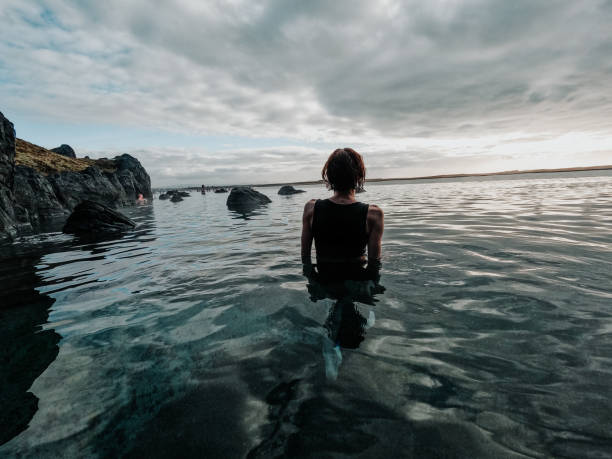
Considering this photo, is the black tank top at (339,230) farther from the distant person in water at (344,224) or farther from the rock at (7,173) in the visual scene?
the rock at (7,173)

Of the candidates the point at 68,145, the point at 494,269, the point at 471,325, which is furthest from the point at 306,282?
the point at 68,145

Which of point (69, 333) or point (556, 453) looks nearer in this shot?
point (556, 453)

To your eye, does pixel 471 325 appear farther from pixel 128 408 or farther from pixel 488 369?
pixel 128 408

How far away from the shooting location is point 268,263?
20.9 ft

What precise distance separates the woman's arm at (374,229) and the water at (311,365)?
0.53 m

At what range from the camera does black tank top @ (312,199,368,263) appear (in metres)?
4.15

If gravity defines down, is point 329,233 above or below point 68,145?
below

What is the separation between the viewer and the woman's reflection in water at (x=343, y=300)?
282 centimetres

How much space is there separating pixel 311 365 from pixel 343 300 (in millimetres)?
1451

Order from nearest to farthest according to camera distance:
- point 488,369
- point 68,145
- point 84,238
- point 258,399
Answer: point 258,399, point 488,369, point 84,238, point 68,145

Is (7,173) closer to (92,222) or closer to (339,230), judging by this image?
(92,222)

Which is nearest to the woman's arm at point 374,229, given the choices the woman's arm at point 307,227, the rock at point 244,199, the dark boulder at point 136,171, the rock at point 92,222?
the woman's arm at point 307,227

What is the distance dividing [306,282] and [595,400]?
3462 mm

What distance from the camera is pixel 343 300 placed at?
12.9ft
